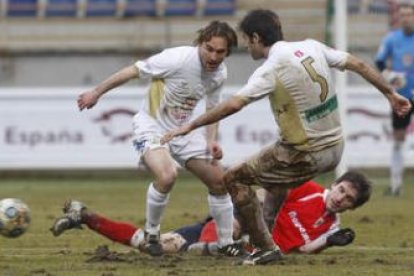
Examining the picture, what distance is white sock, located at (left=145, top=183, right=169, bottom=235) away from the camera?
11.3 metres

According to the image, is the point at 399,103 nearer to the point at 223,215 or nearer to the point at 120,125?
the point at 223,215

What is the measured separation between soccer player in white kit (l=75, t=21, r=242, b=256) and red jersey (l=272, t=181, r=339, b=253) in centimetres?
55

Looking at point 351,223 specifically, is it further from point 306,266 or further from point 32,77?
point 32,77

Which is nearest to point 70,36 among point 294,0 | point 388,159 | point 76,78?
point 76,78

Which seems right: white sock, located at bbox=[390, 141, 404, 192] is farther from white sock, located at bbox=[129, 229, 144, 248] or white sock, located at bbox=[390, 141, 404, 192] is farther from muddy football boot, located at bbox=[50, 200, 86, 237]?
muddy football boot, located at bbox=[50, 200, 86, 237]

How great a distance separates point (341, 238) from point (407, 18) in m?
8.80

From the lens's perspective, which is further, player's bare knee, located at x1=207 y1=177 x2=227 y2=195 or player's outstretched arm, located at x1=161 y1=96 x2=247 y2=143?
player's bare knee, located at x1=207 y1=177 x2=227 y2=195

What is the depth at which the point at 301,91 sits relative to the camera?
1028 centimetres

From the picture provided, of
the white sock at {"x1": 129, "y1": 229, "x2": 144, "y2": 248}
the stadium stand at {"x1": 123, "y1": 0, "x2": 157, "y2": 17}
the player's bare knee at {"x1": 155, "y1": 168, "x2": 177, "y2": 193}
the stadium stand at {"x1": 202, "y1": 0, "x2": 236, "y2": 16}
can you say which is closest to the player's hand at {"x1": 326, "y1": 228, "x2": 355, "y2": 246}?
the player's bare knee at {"x1": 155, "y1": 168, "x2": 177, "y2": 193}

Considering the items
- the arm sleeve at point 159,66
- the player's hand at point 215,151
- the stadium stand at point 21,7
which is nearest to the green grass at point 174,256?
the player's hand at point 215,151

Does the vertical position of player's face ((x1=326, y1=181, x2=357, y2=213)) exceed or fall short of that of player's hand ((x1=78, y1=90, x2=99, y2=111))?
it falls short

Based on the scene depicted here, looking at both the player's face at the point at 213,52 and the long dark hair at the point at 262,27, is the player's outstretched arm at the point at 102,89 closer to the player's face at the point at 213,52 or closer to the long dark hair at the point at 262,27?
the player's face at the point at 213,52

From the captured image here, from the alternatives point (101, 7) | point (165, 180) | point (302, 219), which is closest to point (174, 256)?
point (165, 180)

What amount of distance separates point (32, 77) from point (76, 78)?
0.91 metres
